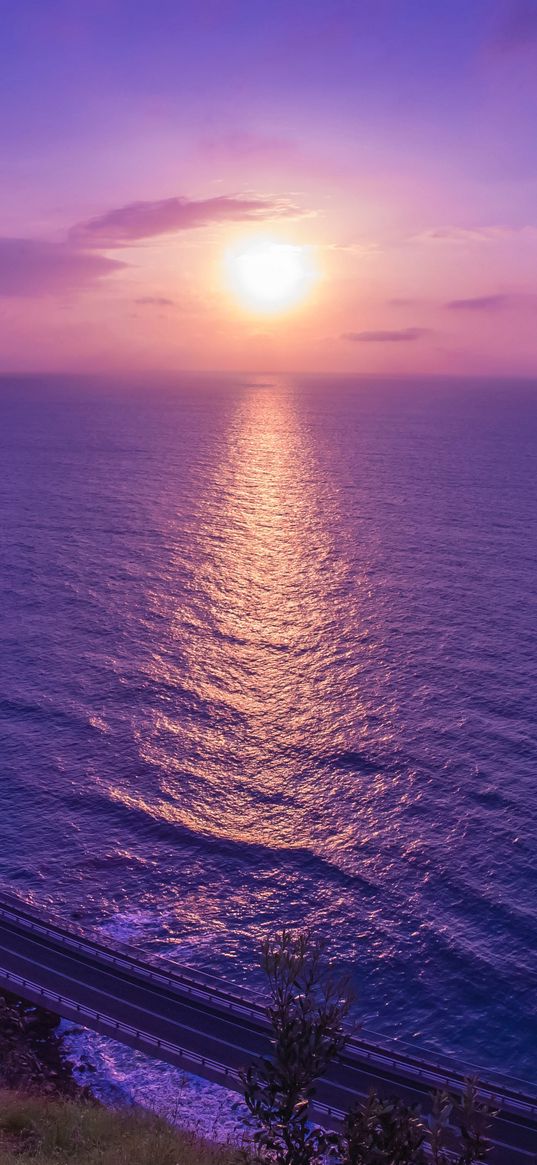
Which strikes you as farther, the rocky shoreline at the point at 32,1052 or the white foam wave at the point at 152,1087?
the rocky shoreline at the point at 32,1052

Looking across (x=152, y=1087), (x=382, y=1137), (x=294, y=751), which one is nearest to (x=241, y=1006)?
(x=152, y=1087)

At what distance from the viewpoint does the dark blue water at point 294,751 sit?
133 ft

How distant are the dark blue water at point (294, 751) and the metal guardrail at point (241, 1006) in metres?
2.26

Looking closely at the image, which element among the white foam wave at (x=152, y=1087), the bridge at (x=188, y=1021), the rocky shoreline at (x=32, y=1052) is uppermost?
the bridge at (x=188, y=1021)

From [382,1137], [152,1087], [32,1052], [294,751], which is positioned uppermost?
[382,1137]

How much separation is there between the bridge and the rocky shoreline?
1.92 feet

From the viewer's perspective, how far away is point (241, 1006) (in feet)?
117

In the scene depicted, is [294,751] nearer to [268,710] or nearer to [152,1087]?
[268,710]

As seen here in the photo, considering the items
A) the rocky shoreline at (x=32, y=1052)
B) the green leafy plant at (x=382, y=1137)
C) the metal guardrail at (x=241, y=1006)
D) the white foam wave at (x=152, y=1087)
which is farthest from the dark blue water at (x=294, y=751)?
the green leafy plant at (x=382, y=1137)

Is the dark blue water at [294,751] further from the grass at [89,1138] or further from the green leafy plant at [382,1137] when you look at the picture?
the green leafy plant at [382,1137]

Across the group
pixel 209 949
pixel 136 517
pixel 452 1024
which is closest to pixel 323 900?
pixel 209 949

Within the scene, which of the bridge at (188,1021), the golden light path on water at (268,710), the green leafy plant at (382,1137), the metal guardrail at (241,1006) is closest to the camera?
the green leafy plant at (382,1137)

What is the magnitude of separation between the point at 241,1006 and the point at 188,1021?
2320mm

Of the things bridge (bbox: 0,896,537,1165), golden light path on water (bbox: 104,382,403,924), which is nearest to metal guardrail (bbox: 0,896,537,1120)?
bridge (bbox: 0,896,537,1165)
